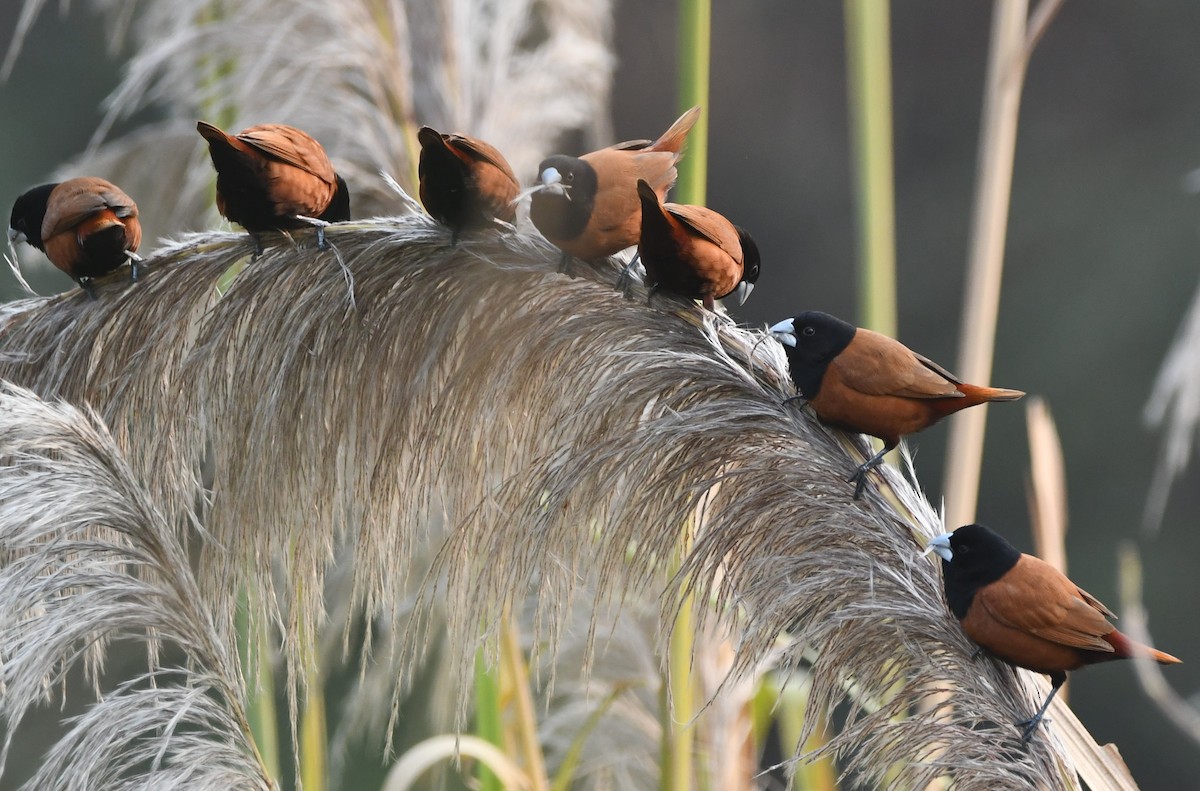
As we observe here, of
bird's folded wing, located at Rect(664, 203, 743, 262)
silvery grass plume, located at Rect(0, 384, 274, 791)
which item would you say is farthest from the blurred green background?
silvery grass plume, located at Rect(0, 384, 274, 791)

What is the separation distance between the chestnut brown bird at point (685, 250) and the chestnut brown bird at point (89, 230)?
0.70 m

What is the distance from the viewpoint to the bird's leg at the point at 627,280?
4.15 feet

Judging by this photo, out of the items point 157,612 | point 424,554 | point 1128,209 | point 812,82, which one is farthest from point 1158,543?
point 157,612

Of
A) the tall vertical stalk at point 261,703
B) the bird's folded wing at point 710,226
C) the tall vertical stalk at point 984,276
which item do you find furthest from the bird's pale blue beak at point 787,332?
the tall vertical stalk at point 261,703

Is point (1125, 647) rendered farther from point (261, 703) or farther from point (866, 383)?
point (261, 703)

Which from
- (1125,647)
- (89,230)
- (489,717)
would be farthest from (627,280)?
(489,717)

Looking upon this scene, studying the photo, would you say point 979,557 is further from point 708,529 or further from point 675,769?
point 675,769

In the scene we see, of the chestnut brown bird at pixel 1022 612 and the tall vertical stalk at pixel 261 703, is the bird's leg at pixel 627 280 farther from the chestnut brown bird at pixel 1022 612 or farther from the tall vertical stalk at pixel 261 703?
the tall vertical stalk at pixel 261 703

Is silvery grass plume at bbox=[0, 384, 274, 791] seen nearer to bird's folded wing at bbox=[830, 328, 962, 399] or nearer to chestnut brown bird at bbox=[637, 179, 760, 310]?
chestnut brown bird at bbox=[637, 179, 760, 310]

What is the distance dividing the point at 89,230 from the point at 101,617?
0.55 metres

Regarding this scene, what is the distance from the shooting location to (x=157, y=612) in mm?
1239

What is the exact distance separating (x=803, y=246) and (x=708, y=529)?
18.8 ft

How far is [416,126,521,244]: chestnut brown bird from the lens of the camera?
1254mm

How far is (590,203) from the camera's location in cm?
125
